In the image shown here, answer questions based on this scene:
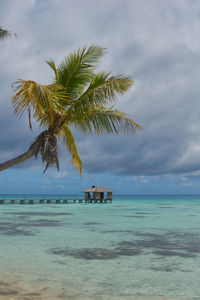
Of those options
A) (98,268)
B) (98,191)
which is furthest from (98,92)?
(98,191)

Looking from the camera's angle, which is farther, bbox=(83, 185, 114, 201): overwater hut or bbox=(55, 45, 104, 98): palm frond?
bbox=(83, 185, 114, 201): overwater hut

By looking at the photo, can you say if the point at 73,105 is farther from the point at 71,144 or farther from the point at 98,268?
the point at 98,268

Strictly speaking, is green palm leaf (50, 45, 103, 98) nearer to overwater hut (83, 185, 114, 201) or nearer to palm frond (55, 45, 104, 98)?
palm frond (55, 45, 104, 98)

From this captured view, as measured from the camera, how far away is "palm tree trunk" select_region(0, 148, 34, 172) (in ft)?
14.4

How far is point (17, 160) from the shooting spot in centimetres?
449

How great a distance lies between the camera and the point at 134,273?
7770 millimetres

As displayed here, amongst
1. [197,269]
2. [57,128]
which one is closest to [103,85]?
[57,128]

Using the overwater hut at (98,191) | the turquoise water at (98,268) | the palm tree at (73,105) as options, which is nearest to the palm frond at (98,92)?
the palm tree at (73,105)

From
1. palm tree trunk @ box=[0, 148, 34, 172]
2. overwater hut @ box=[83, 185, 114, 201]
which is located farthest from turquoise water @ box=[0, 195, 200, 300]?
overwater hut @ box=[83, 185, 114, 201]

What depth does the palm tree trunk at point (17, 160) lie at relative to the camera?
14.4ft

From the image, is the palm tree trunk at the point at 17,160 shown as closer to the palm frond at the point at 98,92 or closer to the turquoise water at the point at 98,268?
the palm frond at the point at 98,92

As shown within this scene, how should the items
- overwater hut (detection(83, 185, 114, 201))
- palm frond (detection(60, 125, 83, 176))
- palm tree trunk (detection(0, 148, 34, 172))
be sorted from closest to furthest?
palm tree trunk (detection(0, 148, 34, 172))
palm frond (detection(60, 125, 83, 176))
overwater hut (detection(83, 185, 114, 201))

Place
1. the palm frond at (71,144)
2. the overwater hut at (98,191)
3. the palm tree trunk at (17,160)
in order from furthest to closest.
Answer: the overwater hut at (98,191)
the palm frond at (71,144)
the palm tree trunk at (17,160)

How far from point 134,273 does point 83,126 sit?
4.00 meters
